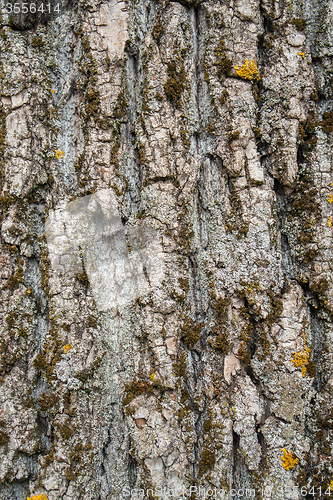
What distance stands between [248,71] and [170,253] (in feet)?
4.54

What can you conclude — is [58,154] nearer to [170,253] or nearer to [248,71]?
[170,253]

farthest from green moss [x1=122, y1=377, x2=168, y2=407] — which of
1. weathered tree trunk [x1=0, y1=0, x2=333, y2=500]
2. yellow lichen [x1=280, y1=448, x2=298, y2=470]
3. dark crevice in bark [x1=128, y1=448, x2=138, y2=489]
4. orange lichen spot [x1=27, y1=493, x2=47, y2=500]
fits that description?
yellow lichen [x1=280, y1=448, x2=298, y2=470]

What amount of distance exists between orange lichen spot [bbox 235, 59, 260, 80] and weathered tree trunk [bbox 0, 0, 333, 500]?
0.02 meters

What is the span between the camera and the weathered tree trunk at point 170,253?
6.93 ft

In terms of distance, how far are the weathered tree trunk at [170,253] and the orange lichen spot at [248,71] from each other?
2 cm

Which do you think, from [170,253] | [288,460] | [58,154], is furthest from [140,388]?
[58,154]

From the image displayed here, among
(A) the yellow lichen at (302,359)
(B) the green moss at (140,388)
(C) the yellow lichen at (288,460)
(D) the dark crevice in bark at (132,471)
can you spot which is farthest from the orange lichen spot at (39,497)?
(A) the yellow lichen at (302,359)

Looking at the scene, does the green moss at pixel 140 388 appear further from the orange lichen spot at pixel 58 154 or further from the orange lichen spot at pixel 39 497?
the orange lichen spot at pixel 58 154

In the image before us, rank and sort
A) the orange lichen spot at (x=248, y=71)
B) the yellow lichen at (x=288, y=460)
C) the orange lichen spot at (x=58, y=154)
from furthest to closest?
the orange lichen spot at (x=58, y=154) < the orange lichen spot at (x=248, y=71) < the yellow lichen at (x=288, y=460)

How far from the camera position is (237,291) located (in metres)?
2.19

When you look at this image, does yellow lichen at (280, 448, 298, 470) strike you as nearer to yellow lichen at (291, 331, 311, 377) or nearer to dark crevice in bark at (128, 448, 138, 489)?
yellow lichen at (291, 331, 311, 377)

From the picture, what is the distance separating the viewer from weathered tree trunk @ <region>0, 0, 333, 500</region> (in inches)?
83.1

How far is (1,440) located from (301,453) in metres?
1.98

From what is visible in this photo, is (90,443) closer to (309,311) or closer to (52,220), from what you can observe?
(52,220)
